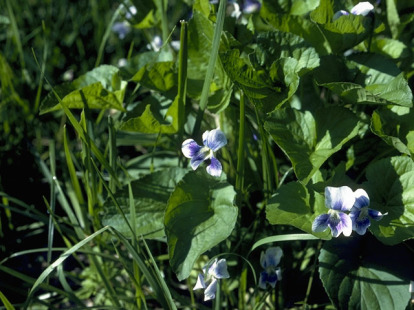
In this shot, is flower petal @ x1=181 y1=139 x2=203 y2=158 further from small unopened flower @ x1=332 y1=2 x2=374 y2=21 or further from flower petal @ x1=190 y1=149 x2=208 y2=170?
small unopened flower @ x1=332 y1=2 x2=374 y2=21

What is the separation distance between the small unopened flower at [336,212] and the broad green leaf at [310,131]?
0.40 feet

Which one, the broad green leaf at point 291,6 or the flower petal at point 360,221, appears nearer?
the flower petal at point 360,221

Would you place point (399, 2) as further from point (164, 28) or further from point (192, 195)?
point (192, 195)

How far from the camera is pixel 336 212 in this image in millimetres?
1440

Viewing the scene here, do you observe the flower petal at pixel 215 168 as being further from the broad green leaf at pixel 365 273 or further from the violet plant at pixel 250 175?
the broad green leaf at pixel 365 273

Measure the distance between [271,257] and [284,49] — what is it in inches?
25.0

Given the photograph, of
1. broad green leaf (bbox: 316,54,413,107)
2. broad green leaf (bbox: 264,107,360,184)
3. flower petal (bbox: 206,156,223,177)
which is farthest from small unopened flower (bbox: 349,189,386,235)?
Answer: flower petal (bbox: 206,156,223,177)

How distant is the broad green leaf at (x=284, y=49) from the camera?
1.63 metres

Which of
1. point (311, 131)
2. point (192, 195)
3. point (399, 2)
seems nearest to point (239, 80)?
point (311, 131)

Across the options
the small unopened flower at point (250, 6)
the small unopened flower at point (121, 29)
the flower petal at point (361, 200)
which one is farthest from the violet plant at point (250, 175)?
the small unopened flower at point (121, 29)

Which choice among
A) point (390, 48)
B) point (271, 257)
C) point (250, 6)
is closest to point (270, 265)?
point (271, 257)

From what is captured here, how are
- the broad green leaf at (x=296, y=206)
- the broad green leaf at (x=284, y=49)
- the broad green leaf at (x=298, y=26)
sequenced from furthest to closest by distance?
the broad green leaf at (x=298, y=26) < the broad green leaf at (x=284, y=49) < the broad green leaf at (x=296, y=206)

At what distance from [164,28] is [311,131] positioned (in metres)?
0.72

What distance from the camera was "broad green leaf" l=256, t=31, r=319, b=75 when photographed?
5.36 ft
